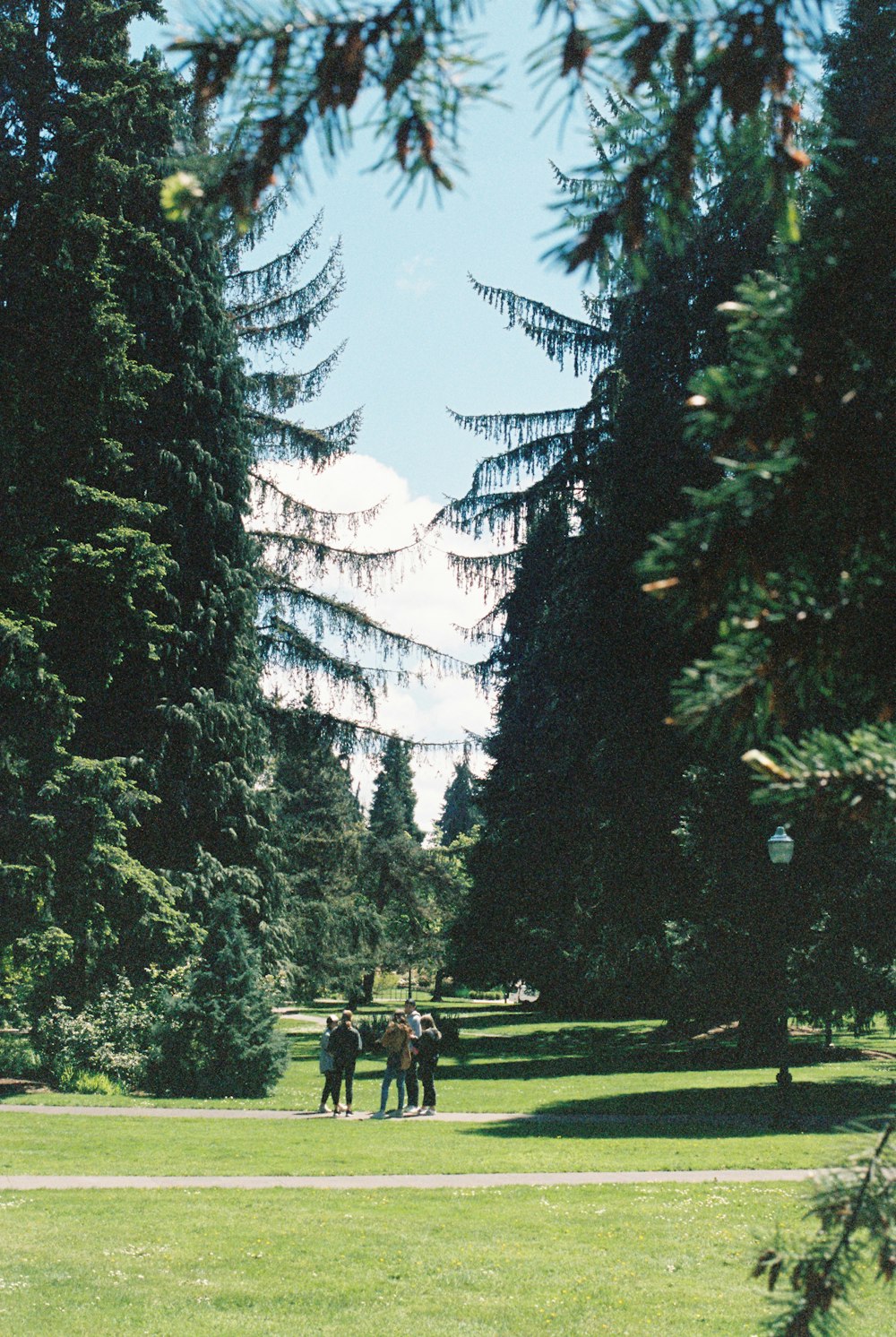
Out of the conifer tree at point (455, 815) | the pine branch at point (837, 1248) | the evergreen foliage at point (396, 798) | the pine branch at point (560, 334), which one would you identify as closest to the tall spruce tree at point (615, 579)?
the pine branch at point (560, 334)

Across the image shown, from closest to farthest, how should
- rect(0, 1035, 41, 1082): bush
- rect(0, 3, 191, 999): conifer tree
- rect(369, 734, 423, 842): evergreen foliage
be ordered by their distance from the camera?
rect(0, 3, 191, 999): conifer tree
rect(0, 1035, 41, 1082): bush
rect(369, 734, 423, 842): evergreen foliage

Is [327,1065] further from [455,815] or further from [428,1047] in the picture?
[455,815]

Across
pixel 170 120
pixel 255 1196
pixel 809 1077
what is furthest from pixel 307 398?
pixel 255 1196

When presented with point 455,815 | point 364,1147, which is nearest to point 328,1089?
point 364,1147

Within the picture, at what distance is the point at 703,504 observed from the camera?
4.84ft

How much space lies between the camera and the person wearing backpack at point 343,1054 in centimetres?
1927

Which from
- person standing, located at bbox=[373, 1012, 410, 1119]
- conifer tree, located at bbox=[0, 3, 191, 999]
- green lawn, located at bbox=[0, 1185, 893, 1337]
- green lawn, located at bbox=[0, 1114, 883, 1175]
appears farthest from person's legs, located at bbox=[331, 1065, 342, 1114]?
green lawn, located at bbox=[0, 1185, 893, 1337]

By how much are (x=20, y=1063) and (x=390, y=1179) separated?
11749 millimetres

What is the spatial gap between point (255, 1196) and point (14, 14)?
21.4 metres

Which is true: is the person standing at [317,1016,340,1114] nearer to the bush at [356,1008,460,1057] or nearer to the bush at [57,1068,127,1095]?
the bush at [57,1068,127,1095]

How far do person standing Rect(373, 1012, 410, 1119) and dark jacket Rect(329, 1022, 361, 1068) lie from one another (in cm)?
59

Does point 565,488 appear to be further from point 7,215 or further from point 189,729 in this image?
point 7,215

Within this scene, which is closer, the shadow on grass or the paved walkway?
the paved walkway

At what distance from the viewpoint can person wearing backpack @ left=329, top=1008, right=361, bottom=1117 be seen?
19266mm
